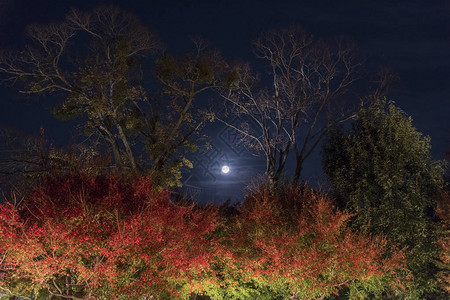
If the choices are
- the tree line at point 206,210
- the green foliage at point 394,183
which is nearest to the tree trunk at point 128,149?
the tree line at point 206,210

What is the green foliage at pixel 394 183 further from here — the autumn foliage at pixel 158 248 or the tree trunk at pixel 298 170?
the tree trunk at pixel 298 170

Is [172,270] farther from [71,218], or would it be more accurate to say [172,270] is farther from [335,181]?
[335,181]

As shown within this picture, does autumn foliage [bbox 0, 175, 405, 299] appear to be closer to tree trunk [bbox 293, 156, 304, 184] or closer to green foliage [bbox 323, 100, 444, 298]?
green foliage [bbox 323, 100, 444, 298]

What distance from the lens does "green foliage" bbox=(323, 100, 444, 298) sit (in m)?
21.2

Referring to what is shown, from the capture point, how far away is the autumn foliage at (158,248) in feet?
46.7

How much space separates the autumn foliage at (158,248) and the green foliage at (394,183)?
132cm

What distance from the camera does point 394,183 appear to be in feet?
70.0

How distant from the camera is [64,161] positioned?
84.6ft

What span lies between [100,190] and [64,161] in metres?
9.21

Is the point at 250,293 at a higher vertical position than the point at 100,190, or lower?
lower

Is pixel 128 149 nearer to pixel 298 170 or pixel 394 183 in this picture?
pixel 298 170

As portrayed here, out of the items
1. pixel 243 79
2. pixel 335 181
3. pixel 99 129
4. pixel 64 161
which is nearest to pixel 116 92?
pixel 99 129

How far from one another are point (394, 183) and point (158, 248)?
39.2 ft

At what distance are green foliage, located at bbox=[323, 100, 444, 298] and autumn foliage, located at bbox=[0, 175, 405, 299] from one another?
1317 millimetres
